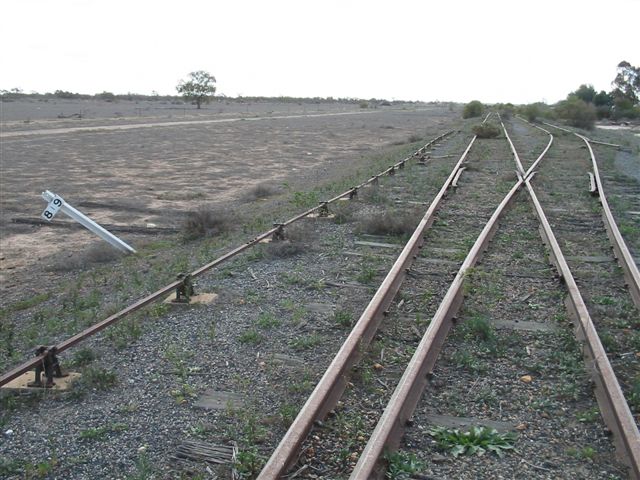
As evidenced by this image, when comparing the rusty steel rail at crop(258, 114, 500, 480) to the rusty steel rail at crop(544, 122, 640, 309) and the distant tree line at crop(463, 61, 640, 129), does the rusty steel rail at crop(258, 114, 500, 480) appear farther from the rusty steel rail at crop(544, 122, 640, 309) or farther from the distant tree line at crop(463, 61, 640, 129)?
the distant tree line at crop(463, 61, 640, 129)

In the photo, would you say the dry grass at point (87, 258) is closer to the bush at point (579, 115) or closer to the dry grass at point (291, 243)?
the dry grass at point (291, 243)

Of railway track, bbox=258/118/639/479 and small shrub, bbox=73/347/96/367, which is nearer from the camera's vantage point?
railway track, bbox=258/118/639/479

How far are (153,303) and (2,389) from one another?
7.31 ft

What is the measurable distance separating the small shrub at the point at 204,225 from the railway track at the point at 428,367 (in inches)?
123

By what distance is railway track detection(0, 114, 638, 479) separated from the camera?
166 inches

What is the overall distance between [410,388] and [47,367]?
9.95 ft

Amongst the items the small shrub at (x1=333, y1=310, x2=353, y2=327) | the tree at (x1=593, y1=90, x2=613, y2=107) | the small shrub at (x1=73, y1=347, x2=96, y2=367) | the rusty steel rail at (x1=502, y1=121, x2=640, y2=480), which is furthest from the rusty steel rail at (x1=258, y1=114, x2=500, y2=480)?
the tree at (x1=593, y1=90, x2=613, y2=107)

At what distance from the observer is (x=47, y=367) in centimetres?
542

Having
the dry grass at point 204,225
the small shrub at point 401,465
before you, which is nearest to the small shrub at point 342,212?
the dry grass at point 204,225

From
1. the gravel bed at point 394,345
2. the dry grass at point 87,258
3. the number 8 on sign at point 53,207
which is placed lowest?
the dry grass at point 87,258

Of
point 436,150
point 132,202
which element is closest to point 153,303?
point 132,202

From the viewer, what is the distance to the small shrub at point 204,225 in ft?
40.4

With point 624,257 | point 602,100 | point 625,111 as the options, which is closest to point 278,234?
point 624,257

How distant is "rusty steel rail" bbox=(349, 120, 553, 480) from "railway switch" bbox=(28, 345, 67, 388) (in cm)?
286
